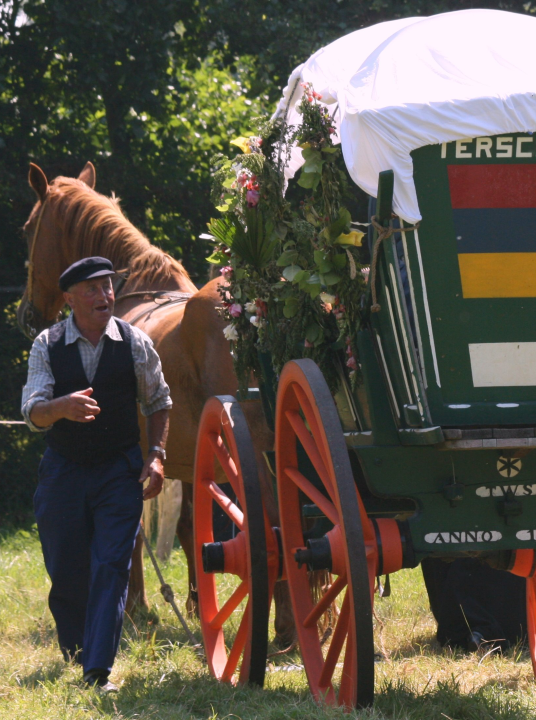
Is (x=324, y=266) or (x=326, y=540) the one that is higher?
(x=324, y=266)

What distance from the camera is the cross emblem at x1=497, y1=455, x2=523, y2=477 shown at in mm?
3029

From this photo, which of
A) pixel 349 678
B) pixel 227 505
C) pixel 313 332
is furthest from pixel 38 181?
pixel 349 678

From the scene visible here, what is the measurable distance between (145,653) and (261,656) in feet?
3.42

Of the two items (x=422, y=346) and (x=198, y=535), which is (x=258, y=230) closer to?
(x=422, y=346)

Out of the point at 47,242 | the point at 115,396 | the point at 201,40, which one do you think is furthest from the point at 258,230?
the point at 201,40

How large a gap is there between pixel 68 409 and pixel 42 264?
270 centimetres

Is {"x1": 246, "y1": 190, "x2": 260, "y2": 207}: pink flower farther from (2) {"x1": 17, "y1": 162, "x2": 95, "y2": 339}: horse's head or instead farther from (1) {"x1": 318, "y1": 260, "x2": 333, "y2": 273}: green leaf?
(2) {"x1": 17, "y1": 162, "x2": 95, "y2": 339}: horse's head

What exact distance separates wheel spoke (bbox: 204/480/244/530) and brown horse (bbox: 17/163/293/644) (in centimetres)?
52

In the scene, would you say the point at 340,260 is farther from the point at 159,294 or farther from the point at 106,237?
the point at 106,237

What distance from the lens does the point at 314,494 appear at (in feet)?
10.5

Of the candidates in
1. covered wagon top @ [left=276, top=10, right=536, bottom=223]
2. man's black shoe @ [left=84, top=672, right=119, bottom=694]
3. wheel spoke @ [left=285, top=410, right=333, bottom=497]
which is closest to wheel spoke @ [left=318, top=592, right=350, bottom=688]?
wheel spoke @ [left=285, top=410, right=333, bottom=497]

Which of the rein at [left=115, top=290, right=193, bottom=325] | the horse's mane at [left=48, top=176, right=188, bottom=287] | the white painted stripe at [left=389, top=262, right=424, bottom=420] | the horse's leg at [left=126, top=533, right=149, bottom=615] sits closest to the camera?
the white painted stripe at [left=389, top=262, right=424, bottom=420]

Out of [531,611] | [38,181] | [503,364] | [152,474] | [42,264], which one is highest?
[38,181]

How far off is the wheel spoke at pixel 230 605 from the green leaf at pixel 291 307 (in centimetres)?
104
